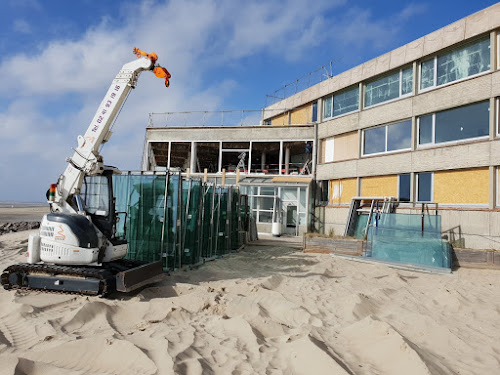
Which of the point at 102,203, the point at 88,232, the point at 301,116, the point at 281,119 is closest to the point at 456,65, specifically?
the point at 301,116

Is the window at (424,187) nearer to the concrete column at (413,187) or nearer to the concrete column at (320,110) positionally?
the concrete column at (413,187)

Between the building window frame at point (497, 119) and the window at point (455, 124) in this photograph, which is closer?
the building window frame at point (497, 119)

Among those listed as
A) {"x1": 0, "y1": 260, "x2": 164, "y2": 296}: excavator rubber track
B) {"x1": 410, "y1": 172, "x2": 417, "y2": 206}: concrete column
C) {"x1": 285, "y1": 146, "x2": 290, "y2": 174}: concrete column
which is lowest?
{"x1": 0, "y1": 260, "x2": 164, "y2": 296}: excavator rubber track

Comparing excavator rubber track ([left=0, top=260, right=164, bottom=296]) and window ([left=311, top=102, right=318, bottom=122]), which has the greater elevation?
window ([left=311, top=102, right=318, bottom=122])

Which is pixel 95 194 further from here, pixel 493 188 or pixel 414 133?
pixel 414 133

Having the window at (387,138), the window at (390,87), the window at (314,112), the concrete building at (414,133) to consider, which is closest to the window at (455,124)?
the concrete building at (414,133)

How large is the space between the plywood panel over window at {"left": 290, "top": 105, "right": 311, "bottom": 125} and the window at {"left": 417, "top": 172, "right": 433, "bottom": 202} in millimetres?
8788

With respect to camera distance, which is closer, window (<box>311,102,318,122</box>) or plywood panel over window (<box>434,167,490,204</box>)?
plywood panel over window (<box>434,167,490,204</box>)

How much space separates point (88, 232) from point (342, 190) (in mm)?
15524

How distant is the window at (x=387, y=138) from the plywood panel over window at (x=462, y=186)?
7.81 ft

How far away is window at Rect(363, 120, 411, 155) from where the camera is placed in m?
16.8

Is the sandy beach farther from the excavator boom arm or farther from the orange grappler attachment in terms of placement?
the orange grappler attachment

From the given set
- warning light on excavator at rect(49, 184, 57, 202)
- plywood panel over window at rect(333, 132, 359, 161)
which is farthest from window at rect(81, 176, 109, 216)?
plywood panel over window at rect(333, 132, 359, 161)

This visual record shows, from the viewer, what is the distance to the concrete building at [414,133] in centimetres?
1362
